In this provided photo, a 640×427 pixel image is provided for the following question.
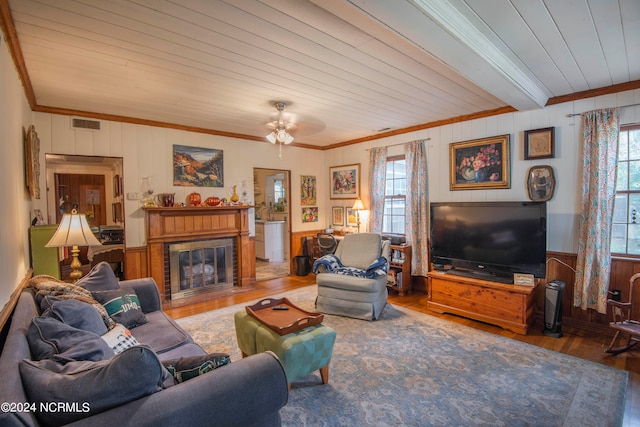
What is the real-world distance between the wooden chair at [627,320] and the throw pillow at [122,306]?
403 cm

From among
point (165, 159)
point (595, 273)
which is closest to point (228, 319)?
point (165, 159)

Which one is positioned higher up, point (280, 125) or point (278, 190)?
point (280, 125)

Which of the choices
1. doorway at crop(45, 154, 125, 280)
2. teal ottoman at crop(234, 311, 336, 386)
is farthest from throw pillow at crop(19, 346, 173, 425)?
doorway at crop(45, 154, 125, 280)

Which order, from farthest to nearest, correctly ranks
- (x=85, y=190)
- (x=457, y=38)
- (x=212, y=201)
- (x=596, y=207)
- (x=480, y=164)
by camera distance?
(x=85, y=190) → (x=212, y=201) → (x=480, y=164) → (x=596, y=207) → (x=457, y=38)

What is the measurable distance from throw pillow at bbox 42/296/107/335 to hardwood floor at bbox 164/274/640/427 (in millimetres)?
2239

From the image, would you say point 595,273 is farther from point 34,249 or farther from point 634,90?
point 34,249

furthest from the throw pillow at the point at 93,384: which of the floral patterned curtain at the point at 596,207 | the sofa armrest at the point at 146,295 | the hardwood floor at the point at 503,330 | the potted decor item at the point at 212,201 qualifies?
the floral patterned curtain at the point at 596,207

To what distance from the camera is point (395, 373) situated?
8.43 feet

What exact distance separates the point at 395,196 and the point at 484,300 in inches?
88.2

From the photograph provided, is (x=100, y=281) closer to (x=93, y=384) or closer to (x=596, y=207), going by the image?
(x=93, y=384)

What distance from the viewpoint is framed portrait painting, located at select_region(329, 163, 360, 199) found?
5.82 m

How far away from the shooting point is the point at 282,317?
102 inches

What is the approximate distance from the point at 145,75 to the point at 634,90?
15.3 feet

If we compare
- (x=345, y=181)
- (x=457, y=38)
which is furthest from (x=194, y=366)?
(x=345, y=181)
